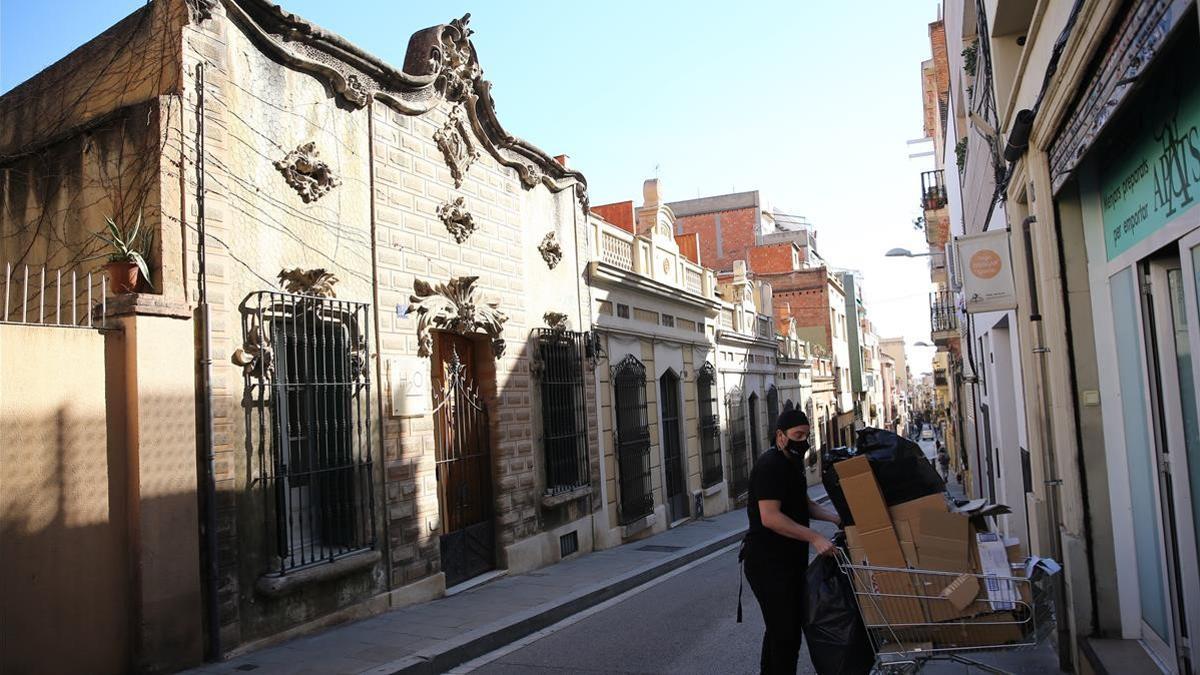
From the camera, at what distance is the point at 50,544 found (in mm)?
5809

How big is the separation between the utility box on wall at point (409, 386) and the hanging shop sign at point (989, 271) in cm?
535

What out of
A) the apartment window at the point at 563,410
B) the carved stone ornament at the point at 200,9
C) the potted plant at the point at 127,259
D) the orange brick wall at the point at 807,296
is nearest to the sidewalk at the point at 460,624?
the apartment window at the point at 563,410

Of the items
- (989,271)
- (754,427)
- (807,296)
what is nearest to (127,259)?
(989,271)

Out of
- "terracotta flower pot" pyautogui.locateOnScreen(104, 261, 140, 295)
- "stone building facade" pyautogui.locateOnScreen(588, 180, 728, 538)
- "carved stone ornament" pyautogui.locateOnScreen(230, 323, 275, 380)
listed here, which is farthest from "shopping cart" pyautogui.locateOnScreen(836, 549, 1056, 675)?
"stone building facade" pyautogui.locateOnScreen(588, 180, 728, 538)

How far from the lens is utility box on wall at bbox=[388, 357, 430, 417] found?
896 centimetres

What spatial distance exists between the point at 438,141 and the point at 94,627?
6176 mm

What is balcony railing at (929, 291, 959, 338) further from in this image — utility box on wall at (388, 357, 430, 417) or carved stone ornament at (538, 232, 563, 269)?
utility box on wall at (388, 357, 430, 417)

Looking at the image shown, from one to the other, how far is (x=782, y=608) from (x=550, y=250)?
8.49m

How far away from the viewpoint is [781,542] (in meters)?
4.89

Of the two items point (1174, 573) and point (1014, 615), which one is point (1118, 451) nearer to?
point (1174, 573)

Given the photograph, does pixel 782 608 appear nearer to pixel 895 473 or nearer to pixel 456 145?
pixel 895 473

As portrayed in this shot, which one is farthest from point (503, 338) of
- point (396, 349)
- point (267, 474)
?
point (267, 474)

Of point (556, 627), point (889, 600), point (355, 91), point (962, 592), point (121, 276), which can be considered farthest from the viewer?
point (355, 91)

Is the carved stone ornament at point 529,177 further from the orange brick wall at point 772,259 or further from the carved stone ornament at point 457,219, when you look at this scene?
the orange brick wall at point 772,259
